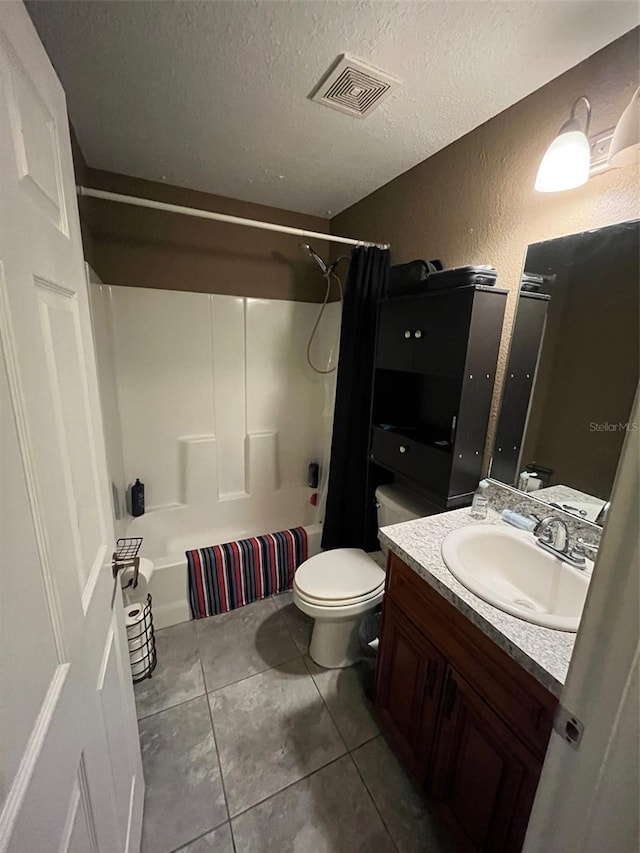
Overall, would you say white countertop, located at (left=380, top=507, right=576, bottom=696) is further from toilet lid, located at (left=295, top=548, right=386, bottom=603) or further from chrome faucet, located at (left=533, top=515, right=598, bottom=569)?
toilet lid, located at (left=295, top=548, right=386, bottom=603)

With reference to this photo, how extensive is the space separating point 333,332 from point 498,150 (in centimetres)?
124

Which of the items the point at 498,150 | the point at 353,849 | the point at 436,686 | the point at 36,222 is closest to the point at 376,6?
the point at 498,150

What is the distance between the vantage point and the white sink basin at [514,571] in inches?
39.0

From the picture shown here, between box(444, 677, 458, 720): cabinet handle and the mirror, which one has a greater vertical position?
the mirror

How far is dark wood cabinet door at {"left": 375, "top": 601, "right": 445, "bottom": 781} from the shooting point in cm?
106

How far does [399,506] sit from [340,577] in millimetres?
426

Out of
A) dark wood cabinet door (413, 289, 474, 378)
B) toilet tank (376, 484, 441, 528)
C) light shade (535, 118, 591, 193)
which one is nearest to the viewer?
light shade (535, 118, 591, 193)

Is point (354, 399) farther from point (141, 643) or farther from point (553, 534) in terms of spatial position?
point (141, 643)

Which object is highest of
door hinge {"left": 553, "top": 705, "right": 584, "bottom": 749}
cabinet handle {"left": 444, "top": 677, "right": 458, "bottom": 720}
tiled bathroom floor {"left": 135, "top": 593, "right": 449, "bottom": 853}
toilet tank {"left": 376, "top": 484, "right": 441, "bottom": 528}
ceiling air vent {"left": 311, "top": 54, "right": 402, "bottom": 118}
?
ceiling air vent {"left": 311, "top": 54, "right": 402, "bottom": 118}

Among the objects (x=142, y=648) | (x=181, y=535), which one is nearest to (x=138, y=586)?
(x=142, y=648)

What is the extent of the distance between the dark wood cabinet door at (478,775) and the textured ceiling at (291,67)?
177 centimetres

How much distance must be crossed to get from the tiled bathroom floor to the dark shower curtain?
67 cm

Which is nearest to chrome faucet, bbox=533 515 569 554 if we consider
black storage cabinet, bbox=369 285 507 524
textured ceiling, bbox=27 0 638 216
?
black storage cabinet, bbox=369 285 507 524

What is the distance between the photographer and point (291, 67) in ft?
3.56
